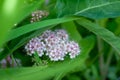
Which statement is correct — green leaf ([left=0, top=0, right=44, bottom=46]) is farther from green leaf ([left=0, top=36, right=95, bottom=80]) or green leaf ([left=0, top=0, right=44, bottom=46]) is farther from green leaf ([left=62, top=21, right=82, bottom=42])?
green leaf ([left=62, top=21, right=82, bottom=42])

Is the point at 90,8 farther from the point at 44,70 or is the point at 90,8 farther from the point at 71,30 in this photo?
the point at 44,70

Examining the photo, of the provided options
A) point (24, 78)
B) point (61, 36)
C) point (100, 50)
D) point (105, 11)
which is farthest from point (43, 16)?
point (24, 78)

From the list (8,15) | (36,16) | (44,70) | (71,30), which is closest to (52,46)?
(36,16)

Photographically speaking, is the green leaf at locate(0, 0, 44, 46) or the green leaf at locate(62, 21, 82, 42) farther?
the green leaf at locate(62, 21, 82, 42)

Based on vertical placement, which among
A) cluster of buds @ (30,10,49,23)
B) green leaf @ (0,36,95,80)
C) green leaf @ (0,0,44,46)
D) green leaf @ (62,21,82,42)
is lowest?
green leaf @ (62,21,82,42)

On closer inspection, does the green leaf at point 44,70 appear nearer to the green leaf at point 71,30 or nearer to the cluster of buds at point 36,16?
the green leaf at point 71,30

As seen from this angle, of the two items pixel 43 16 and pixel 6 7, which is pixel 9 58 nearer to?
pixel 43 16

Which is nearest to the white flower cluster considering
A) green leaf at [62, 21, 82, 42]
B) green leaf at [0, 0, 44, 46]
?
green leaf at [62, 21, 82, 42]
